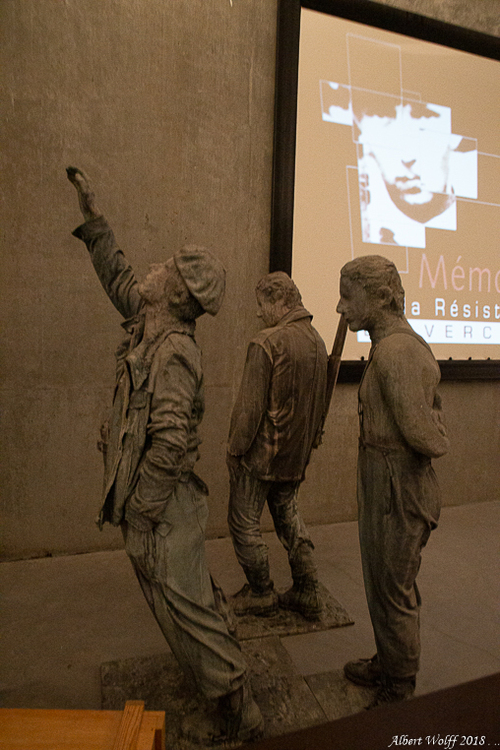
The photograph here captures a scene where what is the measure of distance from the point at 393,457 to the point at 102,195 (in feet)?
10.2

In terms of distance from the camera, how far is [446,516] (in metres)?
5.49

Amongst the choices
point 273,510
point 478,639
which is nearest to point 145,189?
point 273,510

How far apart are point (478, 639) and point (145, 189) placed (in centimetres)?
388

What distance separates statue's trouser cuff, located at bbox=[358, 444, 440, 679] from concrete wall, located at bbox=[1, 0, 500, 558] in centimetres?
240

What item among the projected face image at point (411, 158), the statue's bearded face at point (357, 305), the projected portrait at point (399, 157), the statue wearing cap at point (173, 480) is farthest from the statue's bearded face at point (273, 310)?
the projected face image at point (411, 158)

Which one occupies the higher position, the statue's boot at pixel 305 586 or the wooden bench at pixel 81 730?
the wooden bench at pixel 81 730

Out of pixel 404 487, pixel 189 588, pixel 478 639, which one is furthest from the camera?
pixel 478 639

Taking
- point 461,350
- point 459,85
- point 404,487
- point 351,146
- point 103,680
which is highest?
point 459,85

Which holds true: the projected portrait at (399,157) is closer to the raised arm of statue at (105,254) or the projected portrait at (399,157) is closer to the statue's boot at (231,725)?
the raised arm of statue at (105,254)

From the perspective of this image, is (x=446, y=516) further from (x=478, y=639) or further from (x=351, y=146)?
(x=351, y=146)

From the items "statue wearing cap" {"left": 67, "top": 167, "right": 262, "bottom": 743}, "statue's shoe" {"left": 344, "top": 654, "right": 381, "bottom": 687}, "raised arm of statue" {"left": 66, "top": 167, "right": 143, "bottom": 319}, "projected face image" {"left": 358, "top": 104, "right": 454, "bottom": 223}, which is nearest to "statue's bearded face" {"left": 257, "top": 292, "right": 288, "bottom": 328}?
"raised arm of statue" {"left": 66, "top": 167, "right": 143, "bottom": 319}

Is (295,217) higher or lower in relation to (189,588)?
higher

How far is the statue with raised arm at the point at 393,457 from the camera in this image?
2.27m

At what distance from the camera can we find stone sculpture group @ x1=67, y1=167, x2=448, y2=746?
7.00 ft
